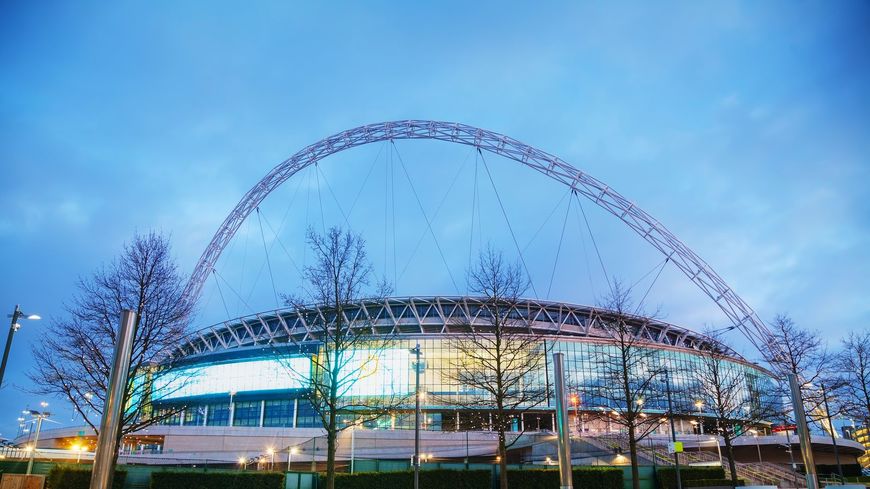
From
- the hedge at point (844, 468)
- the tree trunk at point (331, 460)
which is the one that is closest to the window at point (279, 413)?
the tree trunk at point (331, 460)

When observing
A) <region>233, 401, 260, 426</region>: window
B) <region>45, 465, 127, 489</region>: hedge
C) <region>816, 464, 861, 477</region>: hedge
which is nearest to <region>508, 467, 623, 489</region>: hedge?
<region>45, 465, 127, 489</region>: hedge

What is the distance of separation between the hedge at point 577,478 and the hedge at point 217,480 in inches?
501

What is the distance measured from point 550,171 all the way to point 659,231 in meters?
15.7

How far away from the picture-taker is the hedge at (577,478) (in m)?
32.2

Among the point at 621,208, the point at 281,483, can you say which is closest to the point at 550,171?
the point at 621,208

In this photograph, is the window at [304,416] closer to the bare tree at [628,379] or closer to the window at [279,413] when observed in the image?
the window at [279,413]

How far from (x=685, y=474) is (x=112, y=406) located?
128ft

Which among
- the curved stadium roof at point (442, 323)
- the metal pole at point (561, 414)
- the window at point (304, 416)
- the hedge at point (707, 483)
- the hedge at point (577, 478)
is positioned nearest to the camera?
the metal pole at point (561, 414)

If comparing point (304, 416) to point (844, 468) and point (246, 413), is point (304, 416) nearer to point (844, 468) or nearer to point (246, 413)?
point (246, 413)

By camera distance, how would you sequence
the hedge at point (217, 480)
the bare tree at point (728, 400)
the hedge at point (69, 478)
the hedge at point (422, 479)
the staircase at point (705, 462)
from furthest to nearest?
the staircase at point (705, 462)
the bare tree at point (728, 400)
the hedge at point (422, 479)
the hedge at point (217, 480)
the hedge at point (69, 478)

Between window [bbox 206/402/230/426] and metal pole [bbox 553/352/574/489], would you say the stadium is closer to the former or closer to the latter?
window [bbox 206/402/230/426]

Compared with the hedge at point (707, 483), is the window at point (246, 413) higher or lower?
higher

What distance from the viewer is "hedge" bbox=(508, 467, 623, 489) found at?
32.2 m

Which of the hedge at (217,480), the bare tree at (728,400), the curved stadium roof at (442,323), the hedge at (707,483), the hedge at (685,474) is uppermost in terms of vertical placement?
the curved stadium roof at (442,323)
